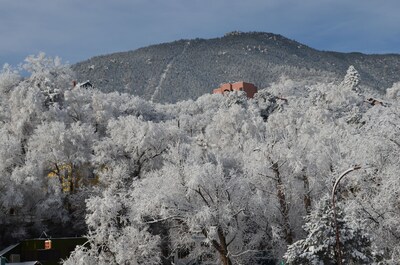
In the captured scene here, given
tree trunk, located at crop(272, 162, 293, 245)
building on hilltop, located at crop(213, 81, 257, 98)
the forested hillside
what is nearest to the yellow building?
tree trunk, located at crop(272, 162, 293, 245)

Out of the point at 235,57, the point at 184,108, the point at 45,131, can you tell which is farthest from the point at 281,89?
the point at 45,131

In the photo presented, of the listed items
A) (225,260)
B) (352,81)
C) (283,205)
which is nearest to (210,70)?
(352,81)

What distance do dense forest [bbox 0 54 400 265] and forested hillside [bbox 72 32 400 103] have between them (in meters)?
96.8

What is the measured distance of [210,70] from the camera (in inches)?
6914

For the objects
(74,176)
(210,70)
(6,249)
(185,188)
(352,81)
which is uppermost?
(210,70)

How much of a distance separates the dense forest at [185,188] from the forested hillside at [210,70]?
96787mm

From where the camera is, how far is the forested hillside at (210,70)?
519ft

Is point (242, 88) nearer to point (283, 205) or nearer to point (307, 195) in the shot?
point (307, 195)

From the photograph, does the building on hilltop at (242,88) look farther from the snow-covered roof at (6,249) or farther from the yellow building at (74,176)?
the snow-covered roof at (6,249)

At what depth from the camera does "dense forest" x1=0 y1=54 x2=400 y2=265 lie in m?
24.4

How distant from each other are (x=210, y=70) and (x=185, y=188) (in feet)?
A: 478

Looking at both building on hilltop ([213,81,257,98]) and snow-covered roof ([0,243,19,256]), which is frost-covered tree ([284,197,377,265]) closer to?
snow-covered roof ([0,243,19,256])

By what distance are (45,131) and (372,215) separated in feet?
107

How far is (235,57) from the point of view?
188375 millimetres
